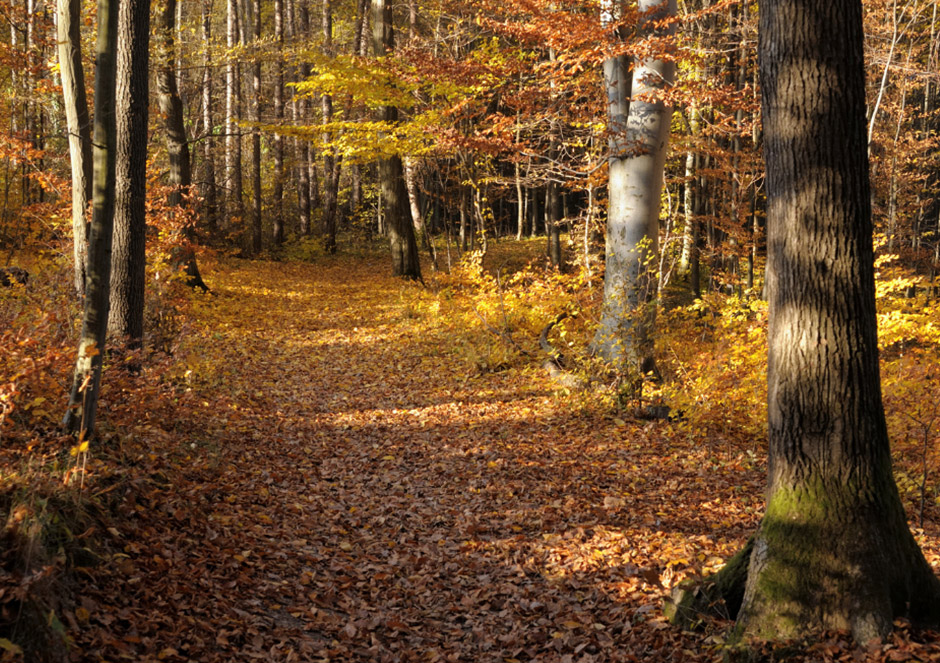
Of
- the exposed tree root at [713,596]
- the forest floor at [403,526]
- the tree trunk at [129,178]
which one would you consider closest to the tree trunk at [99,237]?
the forest floor at [403,526]

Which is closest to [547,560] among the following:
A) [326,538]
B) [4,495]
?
[326,538]

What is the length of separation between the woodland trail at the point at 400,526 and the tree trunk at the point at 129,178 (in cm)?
123

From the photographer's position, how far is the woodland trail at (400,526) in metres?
4.45

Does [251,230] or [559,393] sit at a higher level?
[251,230]

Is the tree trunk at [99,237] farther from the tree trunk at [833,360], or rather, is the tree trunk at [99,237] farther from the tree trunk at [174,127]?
the tree trunk at [174,127]

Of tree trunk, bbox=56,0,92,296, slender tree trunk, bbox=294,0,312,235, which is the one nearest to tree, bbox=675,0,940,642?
tree trunk, bbox=56,0,92,296

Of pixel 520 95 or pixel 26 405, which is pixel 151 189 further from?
pixel 26 405

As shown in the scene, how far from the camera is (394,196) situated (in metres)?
20.6

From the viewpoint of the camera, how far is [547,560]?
5707mm

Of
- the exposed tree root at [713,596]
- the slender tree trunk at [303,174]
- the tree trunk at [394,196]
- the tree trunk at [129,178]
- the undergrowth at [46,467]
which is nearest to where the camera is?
the undergrowth at [46,467]

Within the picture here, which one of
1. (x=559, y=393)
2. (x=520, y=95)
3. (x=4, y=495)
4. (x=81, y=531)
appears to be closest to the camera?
(x=4, y=495)

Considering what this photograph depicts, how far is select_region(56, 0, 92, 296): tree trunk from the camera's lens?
909cm

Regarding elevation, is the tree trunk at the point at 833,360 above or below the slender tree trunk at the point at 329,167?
below

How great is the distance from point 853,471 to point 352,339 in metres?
11.7
